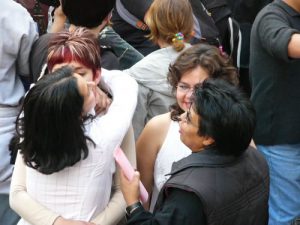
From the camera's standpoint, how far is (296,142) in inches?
98.0

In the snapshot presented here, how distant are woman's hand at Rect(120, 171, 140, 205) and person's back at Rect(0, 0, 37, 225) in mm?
692

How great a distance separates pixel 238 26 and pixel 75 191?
2.14 metres

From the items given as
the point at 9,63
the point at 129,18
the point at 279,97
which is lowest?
the point at 129,18

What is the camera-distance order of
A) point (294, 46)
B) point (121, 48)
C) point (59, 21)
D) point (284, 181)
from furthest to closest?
point (59, 21), point (121, 48), point (284, 181), point (294, 46)

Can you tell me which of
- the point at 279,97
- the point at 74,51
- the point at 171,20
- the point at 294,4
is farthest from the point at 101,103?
the point at 294,4

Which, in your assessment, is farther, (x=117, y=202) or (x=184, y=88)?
(x=184, y=88)

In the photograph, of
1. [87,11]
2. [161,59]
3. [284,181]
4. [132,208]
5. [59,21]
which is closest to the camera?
[132,208]

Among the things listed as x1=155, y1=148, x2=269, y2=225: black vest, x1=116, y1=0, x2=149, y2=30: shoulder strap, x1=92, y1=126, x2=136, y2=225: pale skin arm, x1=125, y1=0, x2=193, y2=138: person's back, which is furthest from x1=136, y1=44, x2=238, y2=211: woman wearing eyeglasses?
x1=116, y1=0, x2=149, y2=30: shoulder strap

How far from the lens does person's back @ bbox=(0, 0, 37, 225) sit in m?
2.13

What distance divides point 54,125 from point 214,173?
518mm

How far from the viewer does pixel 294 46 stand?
83.2 inches

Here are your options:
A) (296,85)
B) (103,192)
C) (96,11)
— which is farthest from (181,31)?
(103,192)

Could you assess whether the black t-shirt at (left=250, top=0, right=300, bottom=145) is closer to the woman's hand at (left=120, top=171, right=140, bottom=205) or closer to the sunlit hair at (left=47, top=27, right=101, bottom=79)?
the sunlit hair at (left=47, top=27, right=101, bottom=79)

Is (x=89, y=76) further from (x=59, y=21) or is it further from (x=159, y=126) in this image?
(x=59, y=21)
